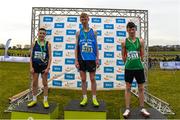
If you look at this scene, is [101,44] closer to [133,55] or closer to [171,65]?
[133,55]

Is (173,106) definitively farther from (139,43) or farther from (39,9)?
(39,9)

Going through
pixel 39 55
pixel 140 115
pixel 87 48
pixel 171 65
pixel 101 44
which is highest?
pixel 101 44

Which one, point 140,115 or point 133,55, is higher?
point 133,55

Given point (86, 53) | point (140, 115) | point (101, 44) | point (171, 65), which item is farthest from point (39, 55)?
point (171, 65)

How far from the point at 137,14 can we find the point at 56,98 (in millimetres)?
3532

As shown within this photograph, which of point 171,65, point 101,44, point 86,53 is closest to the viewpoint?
point 86,53

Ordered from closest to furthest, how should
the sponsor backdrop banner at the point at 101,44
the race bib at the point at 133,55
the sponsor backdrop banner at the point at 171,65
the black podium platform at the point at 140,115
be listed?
the black podium platform at the point at 140,115
the race bib at the point at 133,55
the sponsor backdrop banner at the point at 101,44
the sponsor backdrop banner at the point at 171,65

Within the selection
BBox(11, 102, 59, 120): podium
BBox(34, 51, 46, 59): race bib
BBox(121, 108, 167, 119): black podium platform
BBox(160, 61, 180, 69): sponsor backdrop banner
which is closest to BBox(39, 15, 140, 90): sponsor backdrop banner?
BBox(34, 51, 46, 59): race bib

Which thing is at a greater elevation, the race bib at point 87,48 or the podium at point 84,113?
the race bib at point 87,48

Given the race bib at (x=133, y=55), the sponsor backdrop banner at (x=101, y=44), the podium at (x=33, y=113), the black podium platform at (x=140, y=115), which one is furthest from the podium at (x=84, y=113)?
the sponsor backdrop banner at (x=101, y=44)

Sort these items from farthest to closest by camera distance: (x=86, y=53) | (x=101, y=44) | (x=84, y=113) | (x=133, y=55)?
(x=101, y=44)
(x=86, y=53)
(x=133, y=55)
(x=84, y=113)

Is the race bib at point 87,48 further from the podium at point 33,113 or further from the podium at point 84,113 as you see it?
the podium at point 33,113

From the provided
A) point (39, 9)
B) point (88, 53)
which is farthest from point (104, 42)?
point (88, 53)

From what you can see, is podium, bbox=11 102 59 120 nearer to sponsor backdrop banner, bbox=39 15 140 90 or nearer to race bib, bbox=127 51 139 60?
race bib, bbox=127 51 139 60
